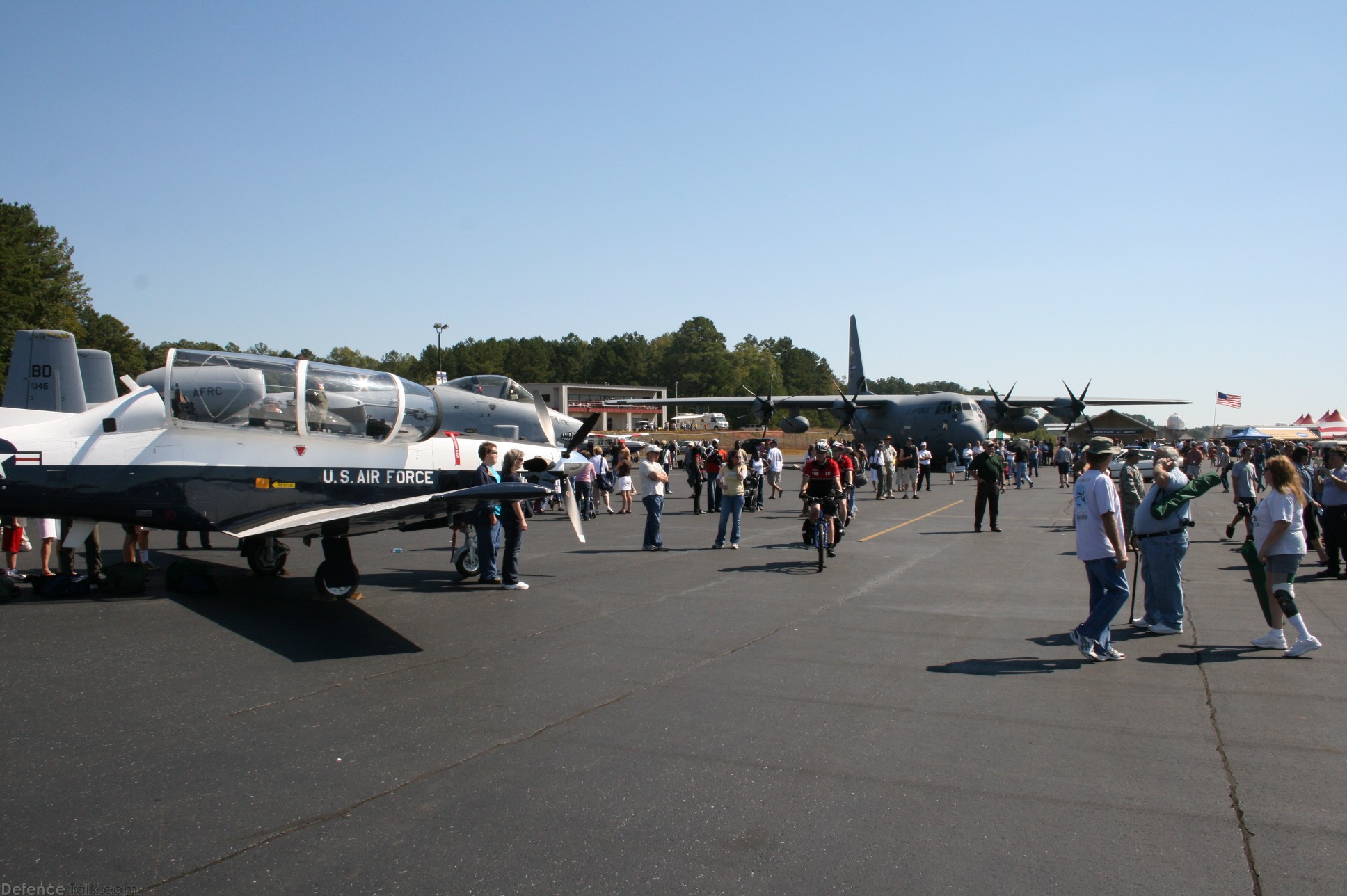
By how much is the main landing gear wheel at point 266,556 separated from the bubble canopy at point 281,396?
206 centimetres

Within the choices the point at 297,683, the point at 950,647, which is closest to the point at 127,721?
the point at 297,683

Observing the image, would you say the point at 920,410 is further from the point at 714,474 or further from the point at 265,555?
the point at 265,555

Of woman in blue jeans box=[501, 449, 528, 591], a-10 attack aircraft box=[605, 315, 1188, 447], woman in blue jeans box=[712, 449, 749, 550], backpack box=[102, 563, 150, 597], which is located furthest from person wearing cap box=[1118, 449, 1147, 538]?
a-10 attack aircraft box=[605, 315, 1188, 447]

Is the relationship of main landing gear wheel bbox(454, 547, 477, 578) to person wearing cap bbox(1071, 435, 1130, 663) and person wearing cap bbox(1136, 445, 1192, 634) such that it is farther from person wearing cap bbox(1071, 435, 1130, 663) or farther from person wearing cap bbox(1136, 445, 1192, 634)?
person wearing cap bbox(1136, 445, 1192, 634)

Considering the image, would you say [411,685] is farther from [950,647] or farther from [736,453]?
[736,453]

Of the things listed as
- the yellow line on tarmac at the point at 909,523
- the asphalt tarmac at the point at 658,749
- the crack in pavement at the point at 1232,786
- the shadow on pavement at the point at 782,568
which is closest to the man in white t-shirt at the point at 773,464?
the yellow line on tarmac at the point at 909,523

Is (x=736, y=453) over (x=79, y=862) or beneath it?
over

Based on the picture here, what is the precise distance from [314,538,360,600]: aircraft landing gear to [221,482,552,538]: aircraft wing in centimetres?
18

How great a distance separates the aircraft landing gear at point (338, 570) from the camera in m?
9.27

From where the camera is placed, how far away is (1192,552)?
14539 millimetres

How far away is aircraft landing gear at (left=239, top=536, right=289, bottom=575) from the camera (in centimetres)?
1084

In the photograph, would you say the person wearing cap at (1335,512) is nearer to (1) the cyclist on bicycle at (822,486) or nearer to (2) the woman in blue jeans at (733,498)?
(1) the cyclist on bicycle at (822,486)

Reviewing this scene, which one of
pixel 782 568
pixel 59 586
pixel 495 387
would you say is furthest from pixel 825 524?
pixel 59 586

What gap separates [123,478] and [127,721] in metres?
4.59
